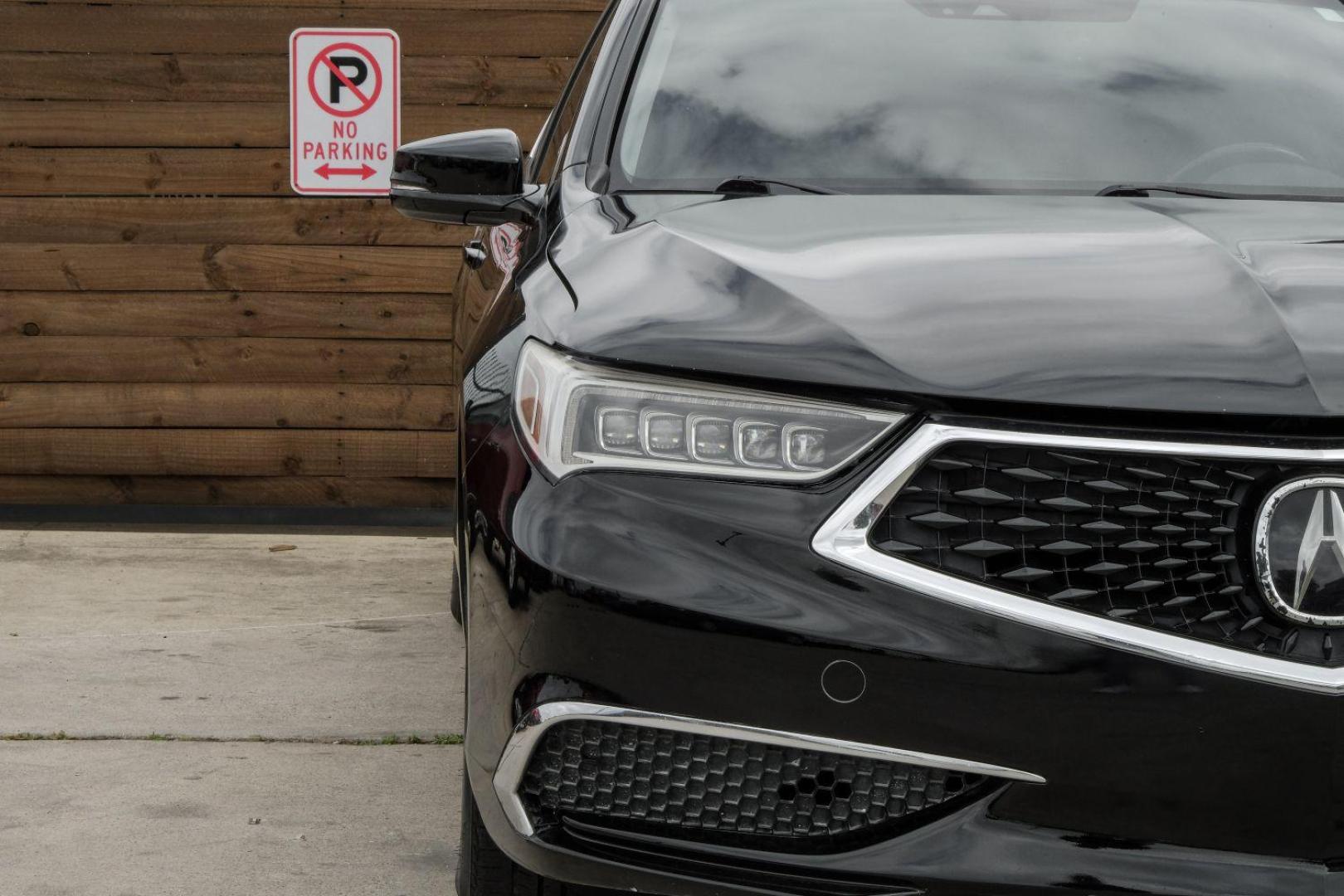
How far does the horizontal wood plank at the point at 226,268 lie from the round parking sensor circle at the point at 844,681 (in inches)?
196

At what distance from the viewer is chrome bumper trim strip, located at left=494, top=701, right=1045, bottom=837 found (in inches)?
65.9

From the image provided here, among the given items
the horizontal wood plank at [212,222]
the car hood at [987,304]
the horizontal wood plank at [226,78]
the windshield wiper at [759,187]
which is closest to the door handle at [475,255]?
the windshield wiper at [759,187]

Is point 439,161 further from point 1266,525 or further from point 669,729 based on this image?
point 1266,525

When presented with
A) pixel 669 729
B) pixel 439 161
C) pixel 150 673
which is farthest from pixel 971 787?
pixel 150 673

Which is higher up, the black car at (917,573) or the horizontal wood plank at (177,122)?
the horizontal wood plank at (177,122)

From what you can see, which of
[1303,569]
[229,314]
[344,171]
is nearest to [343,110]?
[344,171]

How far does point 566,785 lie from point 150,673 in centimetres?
268

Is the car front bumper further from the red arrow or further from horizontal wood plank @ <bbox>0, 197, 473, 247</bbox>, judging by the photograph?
the red arrow

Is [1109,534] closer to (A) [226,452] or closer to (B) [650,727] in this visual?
(B) [650,727]

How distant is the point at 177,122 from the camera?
21.1ft

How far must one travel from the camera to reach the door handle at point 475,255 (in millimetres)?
3607

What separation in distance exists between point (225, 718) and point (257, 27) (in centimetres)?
346

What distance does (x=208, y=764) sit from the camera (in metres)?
3.45

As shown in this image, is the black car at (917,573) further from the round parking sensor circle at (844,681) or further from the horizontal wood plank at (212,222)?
the horizontal wood plank at (212,222)
